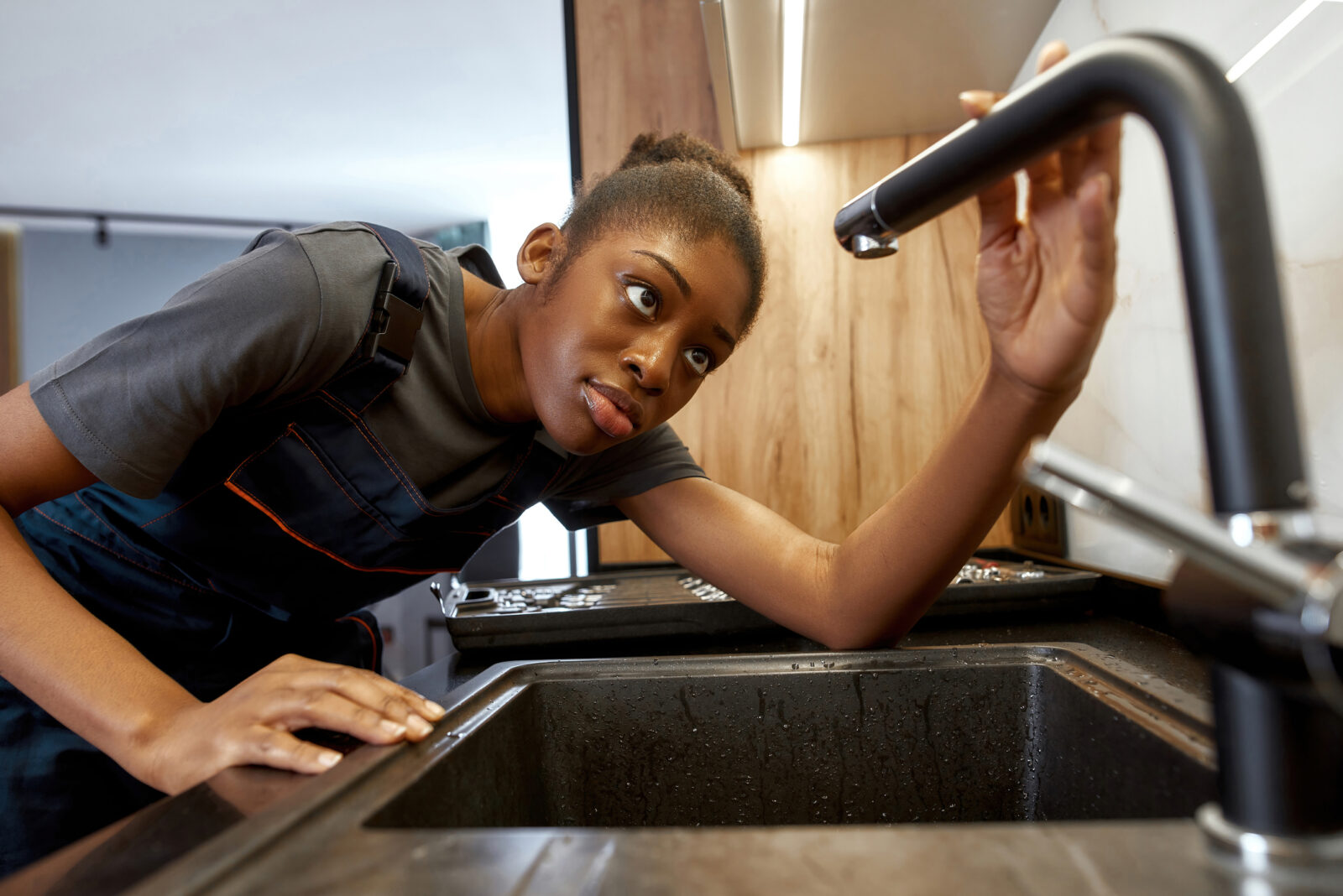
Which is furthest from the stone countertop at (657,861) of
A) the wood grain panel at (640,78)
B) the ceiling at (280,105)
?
the ceiling at (280,105)

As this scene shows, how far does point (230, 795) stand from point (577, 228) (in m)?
0.66

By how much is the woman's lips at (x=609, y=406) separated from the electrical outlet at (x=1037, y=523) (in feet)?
2.11

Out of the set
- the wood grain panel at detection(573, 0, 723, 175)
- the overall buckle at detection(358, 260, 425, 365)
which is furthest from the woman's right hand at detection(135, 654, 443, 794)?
the wood grain panel at detection(573, 0, 723, 175)

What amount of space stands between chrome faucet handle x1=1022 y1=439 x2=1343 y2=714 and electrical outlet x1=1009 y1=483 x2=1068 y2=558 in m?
1.00

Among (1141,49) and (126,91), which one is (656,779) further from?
(126,91)

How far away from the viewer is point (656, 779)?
645 mm

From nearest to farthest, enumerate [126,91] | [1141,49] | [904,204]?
1. [1141,49]
2. [904,204]
3. [126,91]

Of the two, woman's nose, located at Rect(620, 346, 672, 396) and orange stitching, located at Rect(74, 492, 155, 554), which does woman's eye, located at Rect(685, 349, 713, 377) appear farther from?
orange stitching, located at Rect(74, 492, 155, 554)

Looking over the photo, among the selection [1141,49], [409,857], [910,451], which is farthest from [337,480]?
[910,451]

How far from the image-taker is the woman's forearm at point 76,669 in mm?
556

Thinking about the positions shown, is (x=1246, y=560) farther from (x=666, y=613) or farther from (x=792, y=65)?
(x=792, y=65)

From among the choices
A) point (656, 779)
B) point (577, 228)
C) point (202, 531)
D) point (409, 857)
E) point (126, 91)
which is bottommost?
point (656, 779)

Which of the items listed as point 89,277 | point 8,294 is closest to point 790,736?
point 8,294

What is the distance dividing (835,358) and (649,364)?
77 cm
